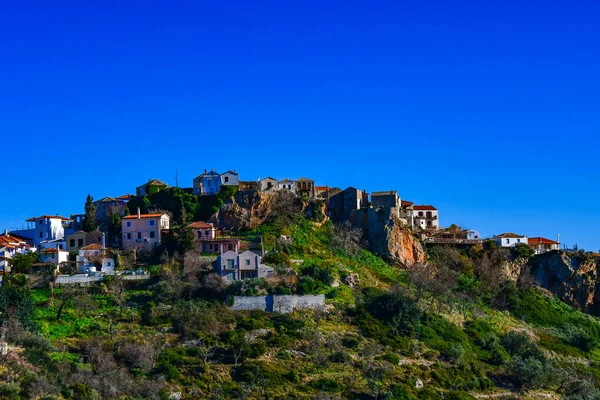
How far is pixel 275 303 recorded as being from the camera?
70250 mm

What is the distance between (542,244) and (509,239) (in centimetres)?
483

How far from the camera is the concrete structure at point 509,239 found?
99.9 meters

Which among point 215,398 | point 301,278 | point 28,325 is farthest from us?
point 301,278

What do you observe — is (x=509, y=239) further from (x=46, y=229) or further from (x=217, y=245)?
(x=46, y=229)

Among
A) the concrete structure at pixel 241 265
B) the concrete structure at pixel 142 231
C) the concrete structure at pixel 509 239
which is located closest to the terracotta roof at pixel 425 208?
the concrete structure at pixel 509 239

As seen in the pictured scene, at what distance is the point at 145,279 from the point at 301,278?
13248 mm

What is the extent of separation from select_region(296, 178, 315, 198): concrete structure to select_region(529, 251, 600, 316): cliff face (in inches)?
1009

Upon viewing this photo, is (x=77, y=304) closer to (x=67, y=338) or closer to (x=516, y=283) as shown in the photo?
(x=67, y=338)

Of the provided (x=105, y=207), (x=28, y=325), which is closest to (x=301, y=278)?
(x=28, y=325)

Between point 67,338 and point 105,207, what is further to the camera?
point 105,207

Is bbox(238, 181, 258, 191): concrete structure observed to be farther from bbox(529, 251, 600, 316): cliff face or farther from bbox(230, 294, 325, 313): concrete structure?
bbox(529, 251, 600, 316): cliff face

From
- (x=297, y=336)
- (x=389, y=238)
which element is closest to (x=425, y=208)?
(x=389, y=238)

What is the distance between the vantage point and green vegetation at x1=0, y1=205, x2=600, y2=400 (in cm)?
5916

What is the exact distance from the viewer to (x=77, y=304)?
69.2 meters
